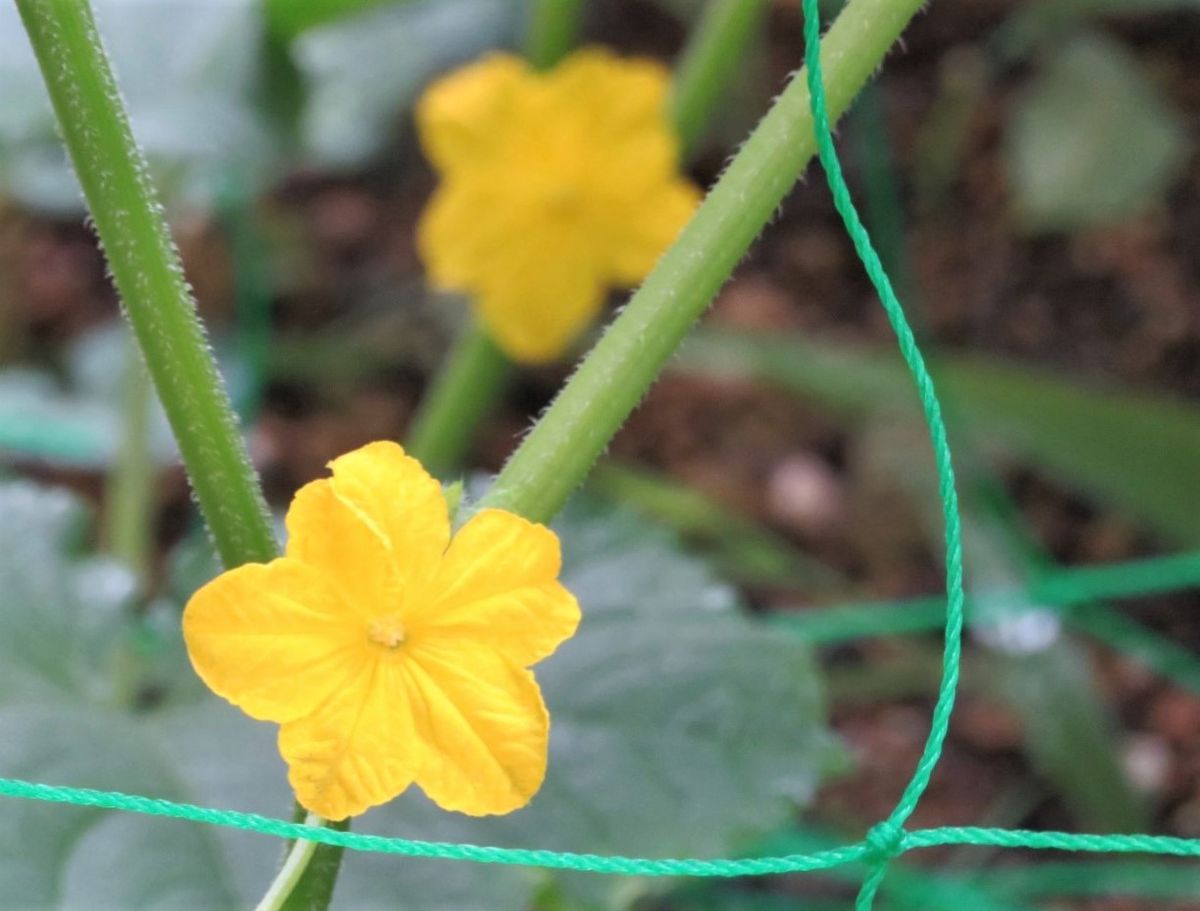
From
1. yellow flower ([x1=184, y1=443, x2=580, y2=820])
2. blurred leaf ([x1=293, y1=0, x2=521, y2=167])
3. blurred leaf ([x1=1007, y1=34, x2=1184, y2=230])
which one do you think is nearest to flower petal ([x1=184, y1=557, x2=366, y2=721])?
yellow flower ([x1=184, y1=443, x2=580, y2=820])

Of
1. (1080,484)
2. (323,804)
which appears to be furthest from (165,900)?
(1080,484)

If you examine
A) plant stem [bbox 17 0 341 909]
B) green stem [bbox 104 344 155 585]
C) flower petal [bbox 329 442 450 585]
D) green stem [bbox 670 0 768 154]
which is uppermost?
green stem [bbox 670 0 768 154]

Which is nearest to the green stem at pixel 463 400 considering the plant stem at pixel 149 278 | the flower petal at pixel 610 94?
the flower petal at pixel 610 94

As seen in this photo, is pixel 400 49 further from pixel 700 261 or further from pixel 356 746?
pixel 356 746

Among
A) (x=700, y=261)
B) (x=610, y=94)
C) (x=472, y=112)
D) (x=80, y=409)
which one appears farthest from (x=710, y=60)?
(x=80, y=409)

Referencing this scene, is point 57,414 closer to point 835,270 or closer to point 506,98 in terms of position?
point 506,98

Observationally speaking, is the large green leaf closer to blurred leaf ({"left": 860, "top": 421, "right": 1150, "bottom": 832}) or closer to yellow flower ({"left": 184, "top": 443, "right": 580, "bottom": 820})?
yellow flower ({"left": 184, "top": 443, "right": 580, "bottom": 820})
